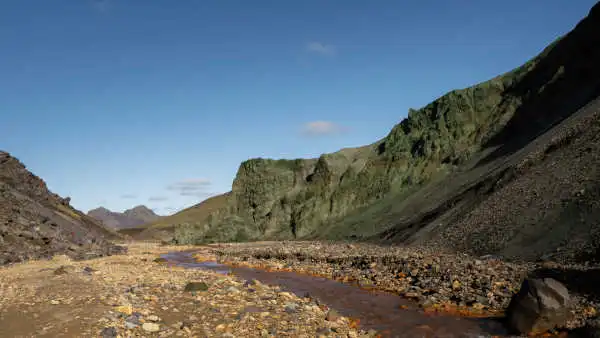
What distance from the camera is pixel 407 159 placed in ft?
184

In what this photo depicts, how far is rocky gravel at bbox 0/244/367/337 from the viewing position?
891cm

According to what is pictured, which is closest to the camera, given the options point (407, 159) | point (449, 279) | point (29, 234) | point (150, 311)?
point (150, 311)

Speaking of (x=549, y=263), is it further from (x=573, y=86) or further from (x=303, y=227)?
(x=303, y=227)

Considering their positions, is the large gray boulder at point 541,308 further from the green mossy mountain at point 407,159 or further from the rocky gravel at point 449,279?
the green mossy mountain at point 407,159

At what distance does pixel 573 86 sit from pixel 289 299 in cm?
4076

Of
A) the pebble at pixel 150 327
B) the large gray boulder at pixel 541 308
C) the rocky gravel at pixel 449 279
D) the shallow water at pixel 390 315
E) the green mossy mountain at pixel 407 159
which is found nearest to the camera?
the pebble at pixel 150 327

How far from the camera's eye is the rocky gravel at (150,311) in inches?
351

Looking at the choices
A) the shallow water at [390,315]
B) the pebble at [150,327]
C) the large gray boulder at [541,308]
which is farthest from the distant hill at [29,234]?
the large gray boulder at [541,308]

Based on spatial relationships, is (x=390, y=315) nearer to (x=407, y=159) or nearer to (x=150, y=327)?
(x=150, y=327)

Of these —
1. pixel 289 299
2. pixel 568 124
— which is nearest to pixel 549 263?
pixel 289 299

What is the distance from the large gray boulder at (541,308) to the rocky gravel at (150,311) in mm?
4551

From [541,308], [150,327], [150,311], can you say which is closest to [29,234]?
[150,311]

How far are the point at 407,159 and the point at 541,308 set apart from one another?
4681 cm

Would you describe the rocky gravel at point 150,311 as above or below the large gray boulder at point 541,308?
above
